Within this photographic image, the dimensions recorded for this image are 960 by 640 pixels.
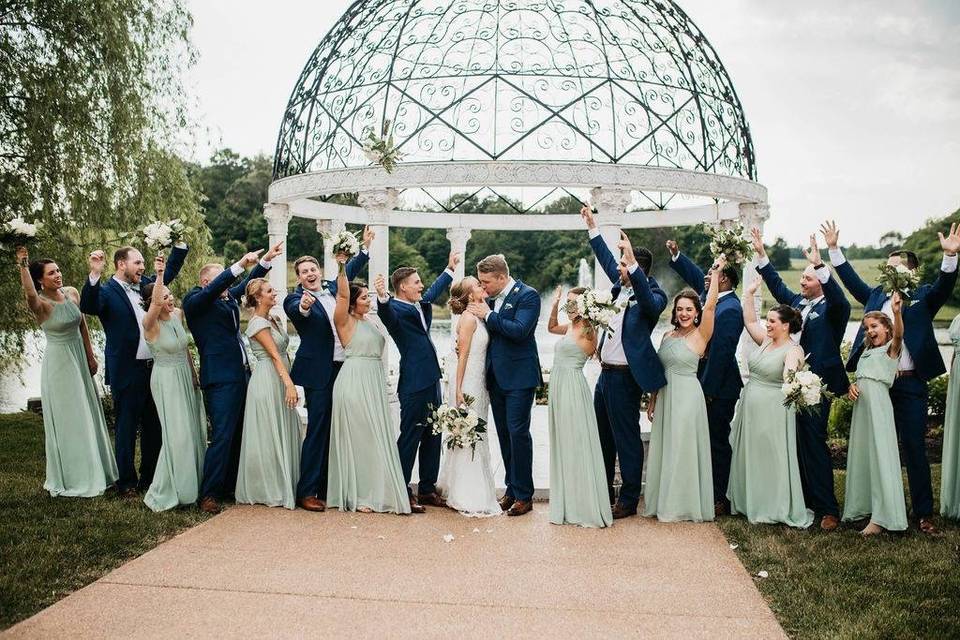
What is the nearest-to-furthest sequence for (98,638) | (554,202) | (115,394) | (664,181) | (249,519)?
1. (98,638)
2. (249,519)
3. (115,394)
4. (664,181)
5. (554,202)

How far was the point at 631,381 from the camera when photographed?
7.80 m

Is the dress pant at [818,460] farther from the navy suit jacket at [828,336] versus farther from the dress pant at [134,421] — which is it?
the dress pant at [134,421]

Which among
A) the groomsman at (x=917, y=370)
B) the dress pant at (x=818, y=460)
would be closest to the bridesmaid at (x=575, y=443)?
the dress pant at (x=818, y=460)

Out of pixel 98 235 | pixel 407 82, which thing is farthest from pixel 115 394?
pixel 407 82

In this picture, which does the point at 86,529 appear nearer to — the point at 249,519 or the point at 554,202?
the point at 249,519

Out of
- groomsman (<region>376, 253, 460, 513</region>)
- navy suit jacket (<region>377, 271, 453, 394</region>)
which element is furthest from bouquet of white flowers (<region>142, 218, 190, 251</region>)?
navy suit jacket (<region>377, 271, 453, 394</region>)

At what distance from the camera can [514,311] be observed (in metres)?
7.68

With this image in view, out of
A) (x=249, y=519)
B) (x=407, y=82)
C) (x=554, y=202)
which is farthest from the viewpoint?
(x=554, y=202)

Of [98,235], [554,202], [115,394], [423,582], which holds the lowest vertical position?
[423,582]

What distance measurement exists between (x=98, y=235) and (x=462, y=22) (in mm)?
6517

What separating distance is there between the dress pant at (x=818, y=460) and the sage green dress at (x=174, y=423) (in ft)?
18.1

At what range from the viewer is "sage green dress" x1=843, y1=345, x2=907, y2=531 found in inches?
278

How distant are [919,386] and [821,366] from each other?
814mm

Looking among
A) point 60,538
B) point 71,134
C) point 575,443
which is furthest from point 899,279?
point 71,134
